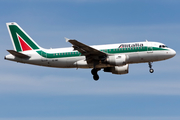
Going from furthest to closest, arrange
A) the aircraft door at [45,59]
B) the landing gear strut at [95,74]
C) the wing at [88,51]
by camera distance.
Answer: the landing gear strut at [95,74] → the aircraft door at [45,59] → the wing at [88,51]

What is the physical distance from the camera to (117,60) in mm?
54812

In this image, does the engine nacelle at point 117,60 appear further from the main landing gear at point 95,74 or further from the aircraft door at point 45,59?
the aircraft door at point 45,59

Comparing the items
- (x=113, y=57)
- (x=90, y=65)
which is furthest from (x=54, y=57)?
(x=113, y=57)

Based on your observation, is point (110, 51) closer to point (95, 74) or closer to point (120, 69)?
point (120, 69)

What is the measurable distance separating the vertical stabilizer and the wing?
855 cm

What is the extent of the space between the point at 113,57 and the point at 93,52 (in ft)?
9.77

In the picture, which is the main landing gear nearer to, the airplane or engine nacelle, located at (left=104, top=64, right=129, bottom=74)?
the airplane

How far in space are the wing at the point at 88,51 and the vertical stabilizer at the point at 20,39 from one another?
8550 millimetres

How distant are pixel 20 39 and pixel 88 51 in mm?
12486

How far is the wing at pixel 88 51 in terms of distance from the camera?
53031 millimetres

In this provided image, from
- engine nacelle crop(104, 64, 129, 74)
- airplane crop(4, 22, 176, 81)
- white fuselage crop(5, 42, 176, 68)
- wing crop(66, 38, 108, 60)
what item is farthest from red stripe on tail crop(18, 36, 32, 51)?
engine nacelle crop(104, 64, 129, 74)

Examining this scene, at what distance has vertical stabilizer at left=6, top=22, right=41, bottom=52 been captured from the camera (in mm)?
60219

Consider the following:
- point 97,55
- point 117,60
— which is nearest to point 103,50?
point 97,55

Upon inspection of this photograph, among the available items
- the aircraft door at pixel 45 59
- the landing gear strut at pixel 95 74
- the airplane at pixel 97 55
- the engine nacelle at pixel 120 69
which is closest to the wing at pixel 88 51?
the airplane at pixel 97 55
